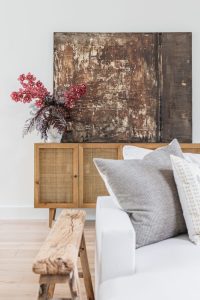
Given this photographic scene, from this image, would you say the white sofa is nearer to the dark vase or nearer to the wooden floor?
the wooden floor

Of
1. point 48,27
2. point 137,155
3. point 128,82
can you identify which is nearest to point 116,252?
point 137,155

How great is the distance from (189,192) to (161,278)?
49 cm

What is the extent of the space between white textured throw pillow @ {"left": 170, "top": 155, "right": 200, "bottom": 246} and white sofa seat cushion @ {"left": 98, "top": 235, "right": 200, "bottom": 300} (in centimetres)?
8

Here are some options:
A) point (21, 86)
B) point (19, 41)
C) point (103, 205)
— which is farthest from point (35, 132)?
point (103, 205)

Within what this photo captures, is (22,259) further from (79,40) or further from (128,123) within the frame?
Result: (79,40)

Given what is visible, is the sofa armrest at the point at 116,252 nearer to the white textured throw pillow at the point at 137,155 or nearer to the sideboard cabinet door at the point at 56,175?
the white textured throw pillow at the point at 137,155

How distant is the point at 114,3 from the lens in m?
4.01

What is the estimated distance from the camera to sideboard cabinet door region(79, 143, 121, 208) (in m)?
3.62

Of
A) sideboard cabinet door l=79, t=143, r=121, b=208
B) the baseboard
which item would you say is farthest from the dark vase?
the baseboard

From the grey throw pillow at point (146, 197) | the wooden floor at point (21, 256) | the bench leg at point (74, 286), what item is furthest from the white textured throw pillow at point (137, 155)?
the bench leg at point (74, 286)

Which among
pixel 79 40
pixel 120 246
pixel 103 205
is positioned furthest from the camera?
pixel 79 40

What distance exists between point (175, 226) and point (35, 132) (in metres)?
2.54

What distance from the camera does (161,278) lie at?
1.30m

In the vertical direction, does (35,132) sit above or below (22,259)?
above
